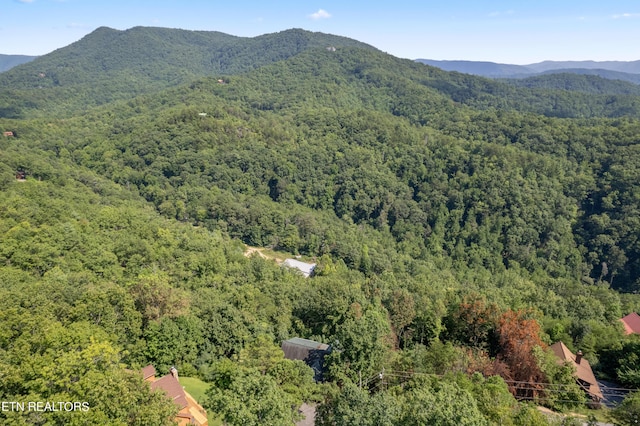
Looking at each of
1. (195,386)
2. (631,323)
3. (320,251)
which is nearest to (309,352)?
(195,386)

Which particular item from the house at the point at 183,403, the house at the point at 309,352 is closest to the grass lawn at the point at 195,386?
the house at the point at 183,403

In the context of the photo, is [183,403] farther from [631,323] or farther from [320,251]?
[320,251]

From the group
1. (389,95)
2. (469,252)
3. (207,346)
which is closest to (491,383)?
(207,346)

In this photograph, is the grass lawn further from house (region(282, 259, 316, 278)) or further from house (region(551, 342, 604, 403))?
house (region(282, 259, 316, 278))

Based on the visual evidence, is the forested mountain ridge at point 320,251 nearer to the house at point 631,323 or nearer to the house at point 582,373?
the house at point 631,323

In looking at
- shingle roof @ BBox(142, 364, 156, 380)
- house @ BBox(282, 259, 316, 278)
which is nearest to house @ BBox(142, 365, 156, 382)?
shingle roof @ BBox(142, 364, 156, 380)
